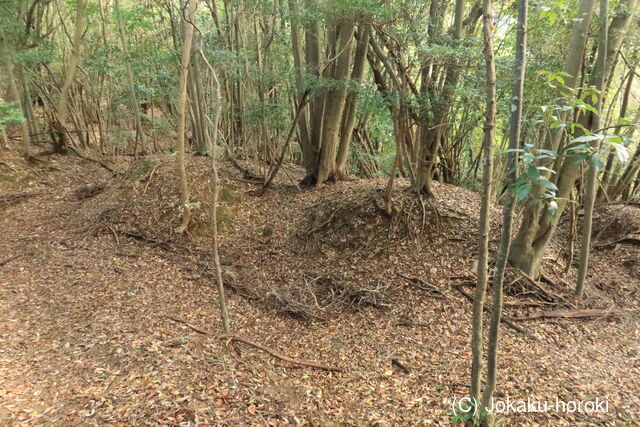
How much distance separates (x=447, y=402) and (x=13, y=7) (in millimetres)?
12990

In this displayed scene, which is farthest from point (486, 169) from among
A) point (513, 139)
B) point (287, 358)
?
point (287, 358)

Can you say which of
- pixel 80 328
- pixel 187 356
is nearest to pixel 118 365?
pixel 187 356

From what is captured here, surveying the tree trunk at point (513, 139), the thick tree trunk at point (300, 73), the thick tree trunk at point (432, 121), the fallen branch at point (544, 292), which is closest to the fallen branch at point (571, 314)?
the fallen branch at point (544, 292)

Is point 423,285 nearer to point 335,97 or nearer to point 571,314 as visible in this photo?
point 571,314

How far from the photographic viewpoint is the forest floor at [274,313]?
3469mm

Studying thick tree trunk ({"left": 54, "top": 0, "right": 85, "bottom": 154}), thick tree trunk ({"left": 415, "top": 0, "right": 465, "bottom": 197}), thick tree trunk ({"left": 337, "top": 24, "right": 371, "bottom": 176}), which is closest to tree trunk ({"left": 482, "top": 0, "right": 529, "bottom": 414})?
thick tree trunk ({"left": 415, "top": 0, "right": 465, "bottom": 197})

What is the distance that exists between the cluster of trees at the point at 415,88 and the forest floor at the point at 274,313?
3.05 feet

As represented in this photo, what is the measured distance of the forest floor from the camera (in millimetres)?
3469

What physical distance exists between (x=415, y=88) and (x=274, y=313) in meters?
4.47

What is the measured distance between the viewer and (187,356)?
3939mm

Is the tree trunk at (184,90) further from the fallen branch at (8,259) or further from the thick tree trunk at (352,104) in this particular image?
the thick tree trunk at (352,104)

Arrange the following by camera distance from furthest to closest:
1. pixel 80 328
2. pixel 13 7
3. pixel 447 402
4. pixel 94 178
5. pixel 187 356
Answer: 1. pixel 94 178
2. pixel 13 7
3. pixel 80 328
4. pixel 187 356
5. pixel 447 402

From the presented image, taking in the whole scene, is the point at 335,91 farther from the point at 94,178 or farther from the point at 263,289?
the point at 94,178

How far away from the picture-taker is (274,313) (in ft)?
17.9
